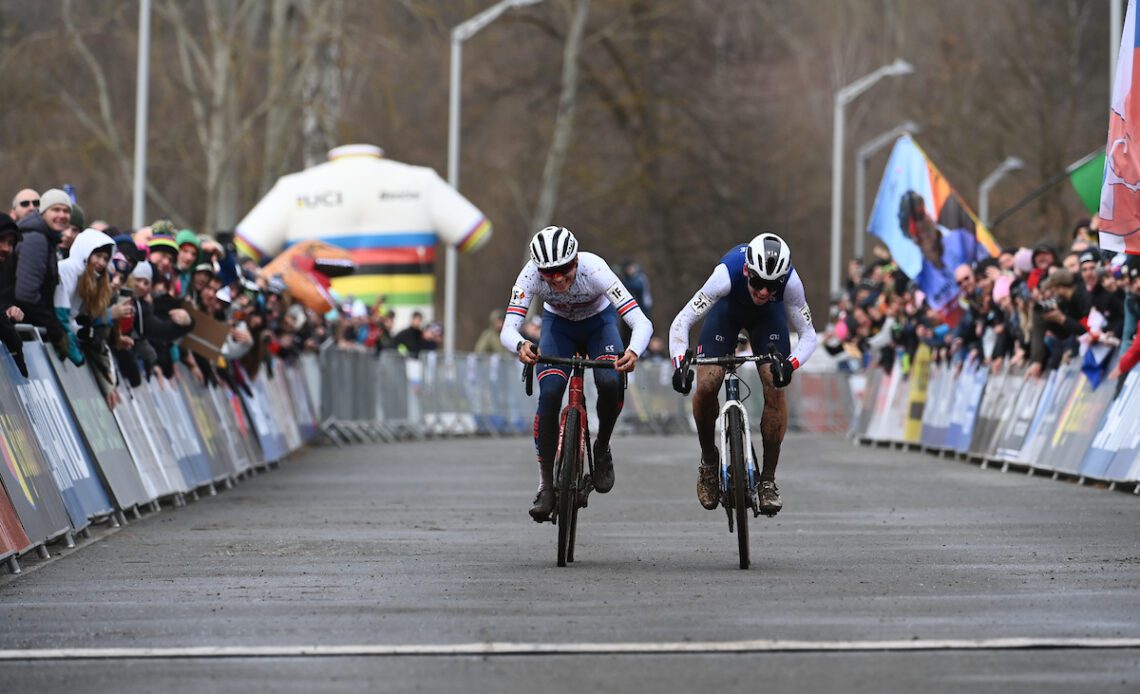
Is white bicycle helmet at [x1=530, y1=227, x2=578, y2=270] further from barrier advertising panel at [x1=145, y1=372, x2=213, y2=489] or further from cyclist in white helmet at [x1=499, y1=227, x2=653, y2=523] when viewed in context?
barrier advertising panel at [x1=145, y1=372, x2=213, y2=489]

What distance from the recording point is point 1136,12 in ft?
54.7

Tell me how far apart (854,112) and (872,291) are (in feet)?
118

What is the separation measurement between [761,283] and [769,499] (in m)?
1.18

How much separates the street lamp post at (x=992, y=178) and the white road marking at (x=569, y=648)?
4123cm

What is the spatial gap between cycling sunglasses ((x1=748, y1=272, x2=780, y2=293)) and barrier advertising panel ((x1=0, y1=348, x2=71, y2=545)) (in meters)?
4.09

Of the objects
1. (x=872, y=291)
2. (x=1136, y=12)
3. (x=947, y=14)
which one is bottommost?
(x=872, y=291)

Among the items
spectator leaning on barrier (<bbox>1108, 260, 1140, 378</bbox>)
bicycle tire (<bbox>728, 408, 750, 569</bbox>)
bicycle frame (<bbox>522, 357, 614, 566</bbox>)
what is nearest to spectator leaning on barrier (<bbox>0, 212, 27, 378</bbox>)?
bicycle frame (<bbox>522, 357, 614, 566</bbox>)

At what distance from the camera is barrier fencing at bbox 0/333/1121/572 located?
1362 cm

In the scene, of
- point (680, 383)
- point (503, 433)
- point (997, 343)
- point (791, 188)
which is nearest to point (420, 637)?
point (680, 383)

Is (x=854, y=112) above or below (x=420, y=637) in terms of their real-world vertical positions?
above

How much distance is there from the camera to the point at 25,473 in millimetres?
12711

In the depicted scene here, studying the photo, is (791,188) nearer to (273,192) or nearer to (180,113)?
(180,113)

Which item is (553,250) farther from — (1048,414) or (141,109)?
(141,109)

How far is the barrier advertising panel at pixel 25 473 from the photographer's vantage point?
487 inches
